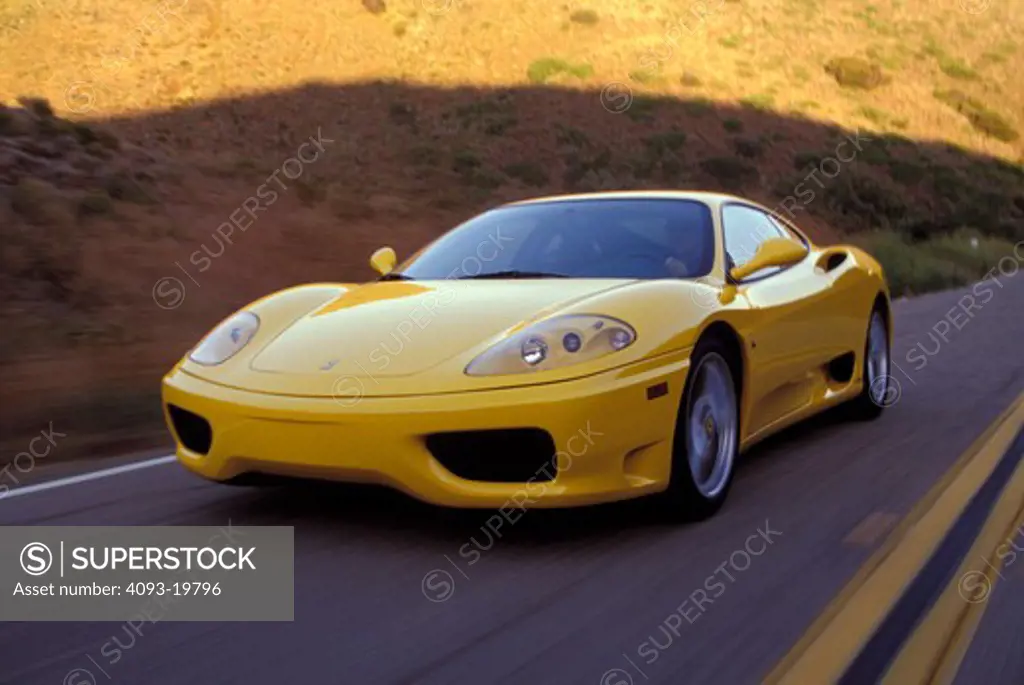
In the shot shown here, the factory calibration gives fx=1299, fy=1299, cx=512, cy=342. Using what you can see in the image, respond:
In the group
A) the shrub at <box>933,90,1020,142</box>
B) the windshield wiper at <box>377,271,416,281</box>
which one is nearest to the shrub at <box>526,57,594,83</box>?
the shrub at <box>933,90,1020,142</box>

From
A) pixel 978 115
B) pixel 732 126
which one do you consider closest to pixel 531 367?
pixel 732 126

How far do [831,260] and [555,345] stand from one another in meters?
3.03

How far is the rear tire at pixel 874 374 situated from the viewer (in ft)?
24.0

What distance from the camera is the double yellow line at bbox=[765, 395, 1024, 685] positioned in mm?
3375

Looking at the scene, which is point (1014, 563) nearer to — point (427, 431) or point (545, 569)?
point (545, 569)

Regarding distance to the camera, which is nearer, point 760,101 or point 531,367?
point 531,367

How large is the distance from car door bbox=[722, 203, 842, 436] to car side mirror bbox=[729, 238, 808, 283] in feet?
0.22

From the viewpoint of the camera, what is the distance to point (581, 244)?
577 centimetres

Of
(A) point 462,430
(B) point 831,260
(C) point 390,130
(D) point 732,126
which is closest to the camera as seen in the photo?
(A) point 462,430

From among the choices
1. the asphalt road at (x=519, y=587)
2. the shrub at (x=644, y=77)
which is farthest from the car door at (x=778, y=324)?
the shrub at (x=644, y=77)

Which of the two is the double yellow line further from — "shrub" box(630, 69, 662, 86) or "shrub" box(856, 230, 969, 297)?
"shrub" box(630, 69, 662, 86)

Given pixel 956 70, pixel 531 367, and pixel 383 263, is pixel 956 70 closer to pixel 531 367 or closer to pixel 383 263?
pixel 383 263

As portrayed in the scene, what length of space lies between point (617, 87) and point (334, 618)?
3992 centimetres

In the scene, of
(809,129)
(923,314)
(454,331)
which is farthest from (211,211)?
(809,129)
